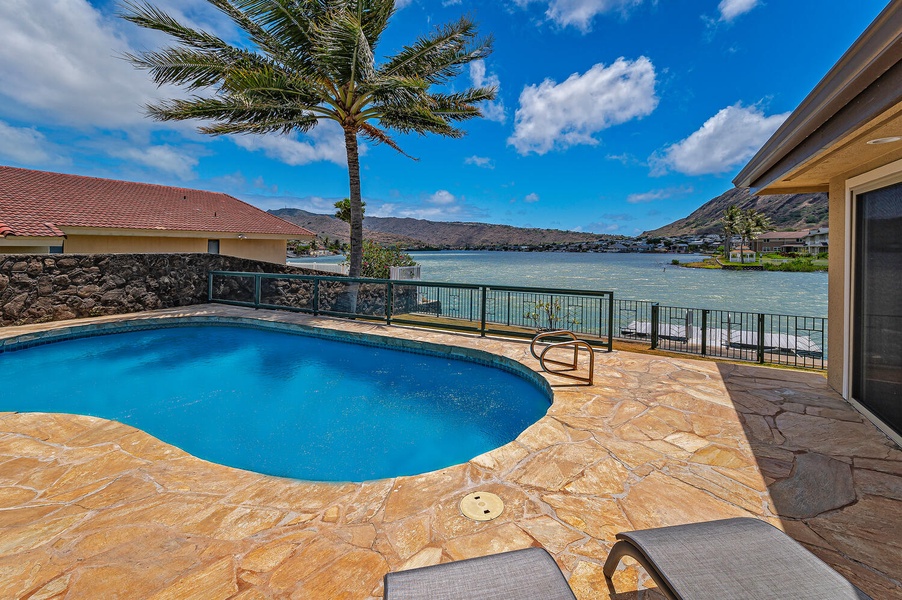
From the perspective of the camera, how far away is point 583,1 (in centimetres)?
1180

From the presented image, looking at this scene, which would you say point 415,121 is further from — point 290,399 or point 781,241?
point 781,241

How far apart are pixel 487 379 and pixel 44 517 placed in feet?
15.8

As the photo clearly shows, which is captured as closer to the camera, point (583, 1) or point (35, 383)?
point (35, 383)

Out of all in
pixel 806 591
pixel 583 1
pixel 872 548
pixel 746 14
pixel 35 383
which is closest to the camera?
pixel 806 591

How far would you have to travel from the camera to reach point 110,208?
14281 mm

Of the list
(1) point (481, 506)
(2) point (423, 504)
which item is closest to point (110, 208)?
(2) point (423, 504)

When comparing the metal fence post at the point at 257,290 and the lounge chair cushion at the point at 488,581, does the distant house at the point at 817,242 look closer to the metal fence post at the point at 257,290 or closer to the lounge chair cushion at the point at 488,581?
the metal fence post at the point at 257,290

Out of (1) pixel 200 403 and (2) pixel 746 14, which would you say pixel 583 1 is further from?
(1) pixel 200 403

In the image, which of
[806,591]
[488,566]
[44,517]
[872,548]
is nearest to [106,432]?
[44,517]

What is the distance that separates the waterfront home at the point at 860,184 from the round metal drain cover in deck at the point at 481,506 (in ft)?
9.61

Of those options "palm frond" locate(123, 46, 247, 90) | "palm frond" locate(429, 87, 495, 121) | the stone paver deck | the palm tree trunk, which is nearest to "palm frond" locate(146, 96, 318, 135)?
"palm frond" locate(123, 46, 247, 90)

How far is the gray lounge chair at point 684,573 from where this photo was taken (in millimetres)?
1406

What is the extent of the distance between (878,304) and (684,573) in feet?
→ 13.0

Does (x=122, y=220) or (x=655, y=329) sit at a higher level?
(x=122, y=220)
